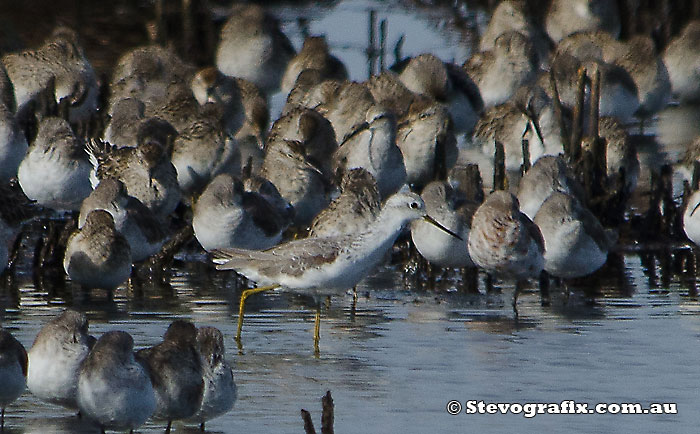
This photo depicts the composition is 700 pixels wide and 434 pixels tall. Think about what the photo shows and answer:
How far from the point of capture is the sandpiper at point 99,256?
39.0 feet

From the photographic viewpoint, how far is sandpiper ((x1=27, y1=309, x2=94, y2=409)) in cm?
829

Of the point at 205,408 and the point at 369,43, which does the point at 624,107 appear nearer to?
the point at 369,43

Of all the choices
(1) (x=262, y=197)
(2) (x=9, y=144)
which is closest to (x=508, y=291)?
(1) (x=262, y=197)

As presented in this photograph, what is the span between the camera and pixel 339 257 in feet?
33.9

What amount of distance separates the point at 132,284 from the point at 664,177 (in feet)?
17.5

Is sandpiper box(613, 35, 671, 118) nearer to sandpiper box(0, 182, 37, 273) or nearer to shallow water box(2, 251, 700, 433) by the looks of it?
shallow water box(2, 251, 700, 433)

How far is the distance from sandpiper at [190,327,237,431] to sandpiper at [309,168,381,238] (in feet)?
13.8

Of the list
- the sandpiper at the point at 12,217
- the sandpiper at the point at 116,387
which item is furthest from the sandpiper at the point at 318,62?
the sandpiper at the point at 116,387

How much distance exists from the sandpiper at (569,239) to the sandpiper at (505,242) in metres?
0.26

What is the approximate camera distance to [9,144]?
15633 mm

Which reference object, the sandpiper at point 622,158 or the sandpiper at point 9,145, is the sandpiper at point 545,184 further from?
the sandpiper at point 9,145

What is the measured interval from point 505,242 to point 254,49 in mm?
12497

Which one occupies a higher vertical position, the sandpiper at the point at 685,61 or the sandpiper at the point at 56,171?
the sandpiper at the point at 685,61

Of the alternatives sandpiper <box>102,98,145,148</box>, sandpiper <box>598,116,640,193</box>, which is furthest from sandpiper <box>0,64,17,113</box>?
sandpiper <box>598,116,640,193</box>
